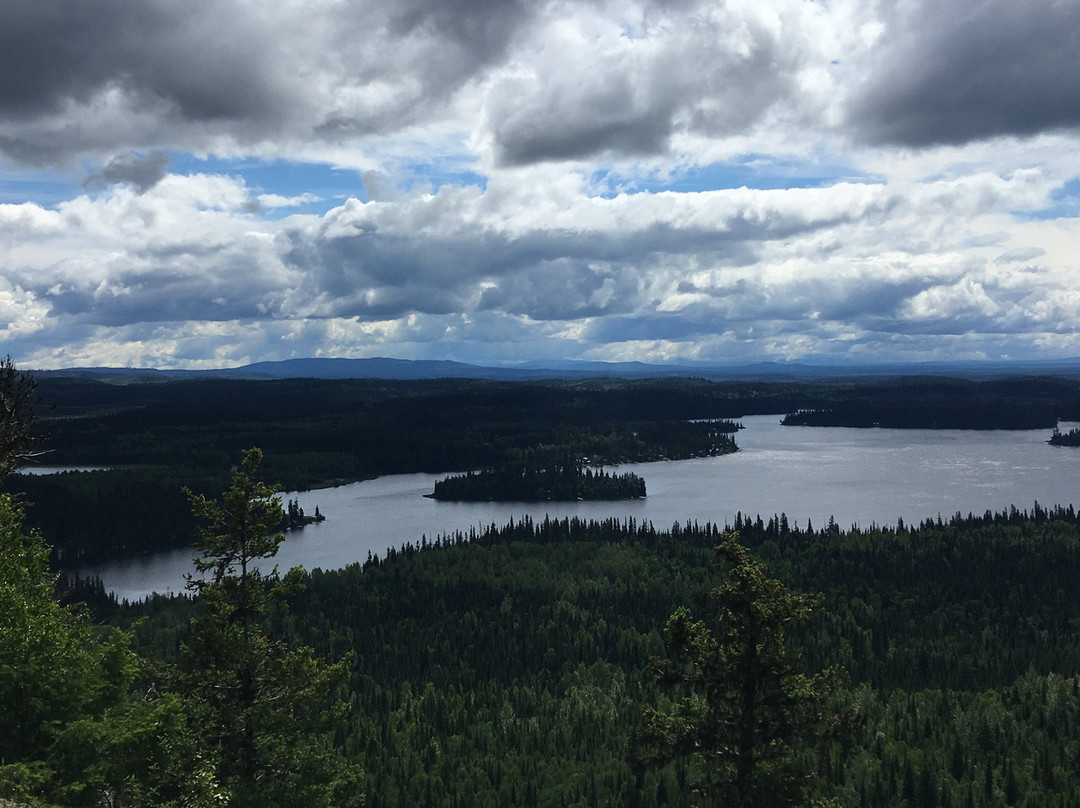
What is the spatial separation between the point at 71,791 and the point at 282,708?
8.37 metres

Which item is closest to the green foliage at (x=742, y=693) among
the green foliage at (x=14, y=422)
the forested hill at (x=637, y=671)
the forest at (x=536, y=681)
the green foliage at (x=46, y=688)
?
the forest at (x=536, y=681)

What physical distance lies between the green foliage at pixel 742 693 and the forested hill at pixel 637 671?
5703 centimetres

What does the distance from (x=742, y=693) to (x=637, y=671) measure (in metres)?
111

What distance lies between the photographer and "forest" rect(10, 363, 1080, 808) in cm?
3450

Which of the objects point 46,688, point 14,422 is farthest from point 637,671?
point 46,688

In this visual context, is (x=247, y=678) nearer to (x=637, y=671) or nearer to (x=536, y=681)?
(x=536, y=681)

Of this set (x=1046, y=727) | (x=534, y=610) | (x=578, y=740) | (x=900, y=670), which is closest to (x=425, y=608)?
(x=534, y=610)

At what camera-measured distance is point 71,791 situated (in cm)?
3434

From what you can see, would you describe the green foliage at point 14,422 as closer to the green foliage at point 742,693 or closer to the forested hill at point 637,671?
the green foliage at point 742,693

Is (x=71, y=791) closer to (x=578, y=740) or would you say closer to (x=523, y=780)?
(x=523, y=780)

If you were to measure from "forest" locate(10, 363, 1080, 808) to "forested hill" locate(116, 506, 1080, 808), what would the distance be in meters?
0.49

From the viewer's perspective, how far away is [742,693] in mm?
35062

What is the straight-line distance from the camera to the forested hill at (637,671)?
99250 mm

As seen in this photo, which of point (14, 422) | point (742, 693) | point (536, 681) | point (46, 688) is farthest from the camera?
point (536, 681)
